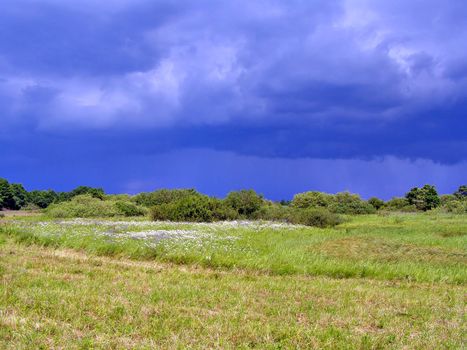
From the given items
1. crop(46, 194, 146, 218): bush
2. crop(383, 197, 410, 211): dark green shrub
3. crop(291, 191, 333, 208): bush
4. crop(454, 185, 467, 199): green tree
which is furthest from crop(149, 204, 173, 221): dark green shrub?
crop(454, 185, 467, 199): green tree

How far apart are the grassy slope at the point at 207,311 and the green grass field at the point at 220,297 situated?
0.02 meters

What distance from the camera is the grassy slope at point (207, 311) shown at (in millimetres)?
6672

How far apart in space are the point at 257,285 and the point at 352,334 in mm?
3940

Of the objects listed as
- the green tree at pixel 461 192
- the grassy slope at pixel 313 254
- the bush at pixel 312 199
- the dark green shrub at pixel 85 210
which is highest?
the green tree at pixel 461 192

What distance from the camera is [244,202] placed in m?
43.8

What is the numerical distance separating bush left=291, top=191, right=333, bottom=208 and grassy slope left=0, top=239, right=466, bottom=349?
60.5m

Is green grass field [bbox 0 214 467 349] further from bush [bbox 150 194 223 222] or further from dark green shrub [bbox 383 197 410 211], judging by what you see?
dark green shrub [bbox 383 197 410 211]

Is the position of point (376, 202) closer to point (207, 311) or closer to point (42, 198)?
point (42, 198)

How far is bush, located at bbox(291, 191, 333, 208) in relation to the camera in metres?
72.5

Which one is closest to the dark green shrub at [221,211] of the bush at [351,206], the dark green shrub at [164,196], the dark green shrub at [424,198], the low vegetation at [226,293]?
the low vegetation at [226,293]

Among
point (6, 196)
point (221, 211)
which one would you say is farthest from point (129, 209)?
point (6, 196)

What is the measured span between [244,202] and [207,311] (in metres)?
35.6

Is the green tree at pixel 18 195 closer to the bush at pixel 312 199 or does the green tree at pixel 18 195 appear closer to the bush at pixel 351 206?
the bush at pixel 312 199

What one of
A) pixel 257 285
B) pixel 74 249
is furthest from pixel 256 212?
pixel 257 285
